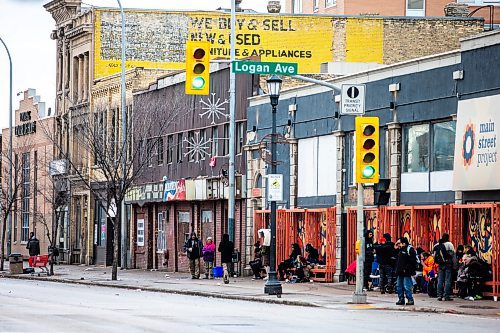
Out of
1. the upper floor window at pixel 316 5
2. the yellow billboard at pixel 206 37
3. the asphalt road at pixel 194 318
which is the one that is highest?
the upper floor window at pixel 316 5

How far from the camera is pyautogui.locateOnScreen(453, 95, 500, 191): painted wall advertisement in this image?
111 feet

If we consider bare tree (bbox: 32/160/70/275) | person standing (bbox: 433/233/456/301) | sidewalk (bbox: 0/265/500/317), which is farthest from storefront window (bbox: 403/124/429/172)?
bare tree (bbox: 32/160/70/275)

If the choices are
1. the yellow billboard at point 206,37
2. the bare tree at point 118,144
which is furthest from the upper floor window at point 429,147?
the yellow billboard at point 206,37

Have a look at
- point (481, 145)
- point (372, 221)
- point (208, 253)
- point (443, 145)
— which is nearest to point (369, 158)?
point (481, 145)

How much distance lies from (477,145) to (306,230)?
38.6 feet

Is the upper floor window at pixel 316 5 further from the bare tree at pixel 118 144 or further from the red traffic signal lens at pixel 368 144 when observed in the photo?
the red traffic signal lens at pixel 368 144

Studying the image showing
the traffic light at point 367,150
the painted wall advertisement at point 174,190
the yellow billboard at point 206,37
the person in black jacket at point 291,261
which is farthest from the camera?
the yellow billboard at point 206,37

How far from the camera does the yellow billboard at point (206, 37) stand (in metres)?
63.3

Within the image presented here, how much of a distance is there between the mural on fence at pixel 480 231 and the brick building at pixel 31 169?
41.4 meters

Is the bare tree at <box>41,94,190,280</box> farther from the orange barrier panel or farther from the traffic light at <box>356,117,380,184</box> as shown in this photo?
the traffic light at <box>356,117,380,184</box>

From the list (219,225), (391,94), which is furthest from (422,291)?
(219,225)

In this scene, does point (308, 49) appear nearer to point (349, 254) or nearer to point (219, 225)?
point (219, 225)

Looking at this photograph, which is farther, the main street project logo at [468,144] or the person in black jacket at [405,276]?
the main street project logo at [468,144]

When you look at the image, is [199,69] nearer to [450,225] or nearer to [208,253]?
[450,225]
